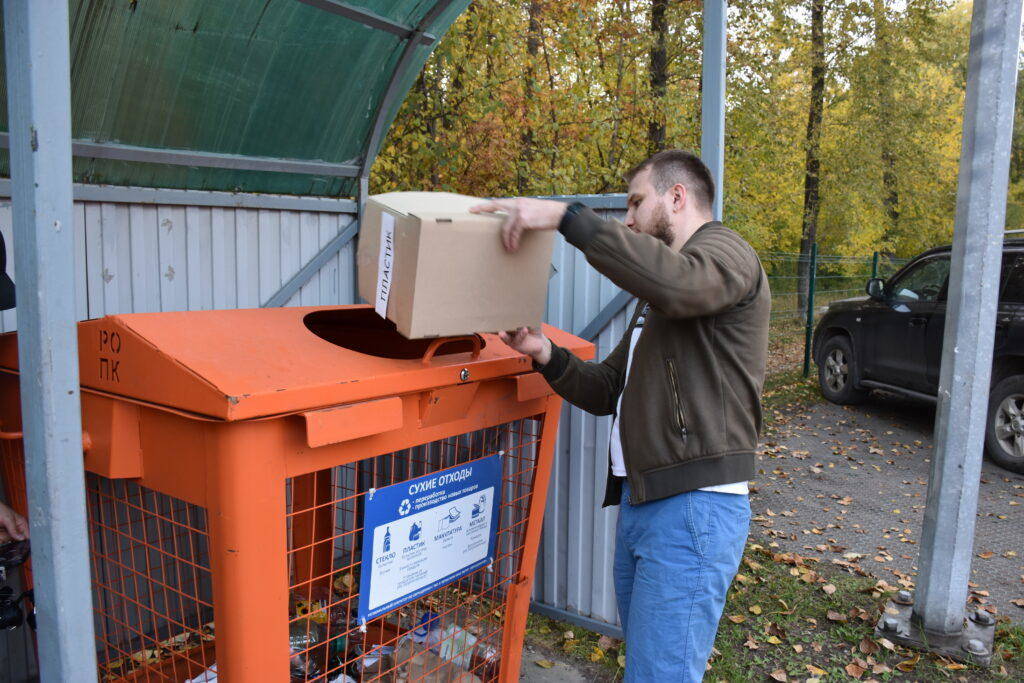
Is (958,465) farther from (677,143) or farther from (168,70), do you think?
(677,143)

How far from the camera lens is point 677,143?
1077cm

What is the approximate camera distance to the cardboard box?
6.25 ft

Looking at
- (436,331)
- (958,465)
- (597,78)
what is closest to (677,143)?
(597,78)

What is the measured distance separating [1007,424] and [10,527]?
22.6 feet

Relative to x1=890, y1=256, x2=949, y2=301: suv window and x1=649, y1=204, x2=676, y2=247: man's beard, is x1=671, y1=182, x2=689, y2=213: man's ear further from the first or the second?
x1=890, y1=256, x2=949, y2=301: suv window

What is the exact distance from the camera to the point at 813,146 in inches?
601

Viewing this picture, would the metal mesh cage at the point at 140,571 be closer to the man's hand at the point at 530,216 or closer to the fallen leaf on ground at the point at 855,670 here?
the man's hand at the point at 530,216

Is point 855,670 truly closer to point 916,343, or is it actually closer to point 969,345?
point 969,345

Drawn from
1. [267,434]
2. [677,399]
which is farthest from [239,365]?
[677,399]

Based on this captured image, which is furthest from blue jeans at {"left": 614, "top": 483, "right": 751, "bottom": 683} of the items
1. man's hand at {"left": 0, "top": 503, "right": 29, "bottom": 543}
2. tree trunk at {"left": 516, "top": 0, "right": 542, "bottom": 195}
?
tree trunk at {"left": 516, "top": 0, "right": 542, "bottom": 195}

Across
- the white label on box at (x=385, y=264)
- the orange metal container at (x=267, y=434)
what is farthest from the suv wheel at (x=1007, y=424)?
the white label on box at (x=385, y=264)

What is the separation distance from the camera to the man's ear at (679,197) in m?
2.20

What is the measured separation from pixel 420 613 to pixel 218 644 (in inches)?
43.6

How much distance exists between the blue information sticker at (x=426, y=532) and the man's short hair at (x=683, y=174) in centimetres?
95
